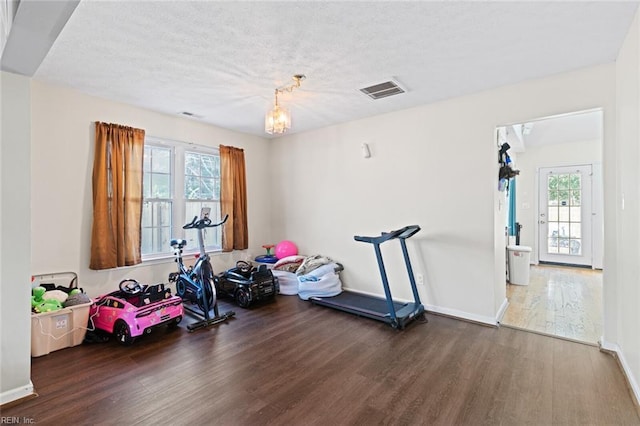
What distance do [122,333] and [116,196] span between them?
1609mm

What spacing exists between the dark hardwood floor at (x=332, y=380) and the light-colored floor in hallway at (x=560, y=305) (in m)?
0.33

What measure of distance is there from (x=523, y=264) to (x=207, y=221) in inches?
198

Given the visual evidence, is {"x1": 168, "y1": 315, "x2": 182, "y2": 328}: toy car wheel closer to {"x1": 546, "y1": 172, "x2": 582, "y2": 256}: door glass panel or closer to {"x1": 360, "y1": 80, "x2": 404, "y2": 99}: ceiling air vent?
{"x1": 360, "y1": 80, "x2": 404, "y2": 99}: ceiling air vent

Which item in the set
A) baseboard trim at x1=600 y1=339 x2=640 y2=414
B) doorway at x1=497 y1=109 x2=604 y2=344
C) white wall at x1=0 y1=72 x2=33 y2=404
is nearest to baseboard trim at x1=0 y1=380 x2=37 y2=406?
white wall at x1=0 y1=72 x2=33 y2=404

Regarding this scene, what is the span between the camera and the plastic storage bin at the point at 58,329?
8.87 ft

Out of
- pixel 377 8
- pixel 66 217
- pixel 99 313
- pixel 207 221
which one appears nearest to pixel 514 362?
pixel 377 8

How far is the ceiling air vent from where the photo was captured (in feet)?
10.6

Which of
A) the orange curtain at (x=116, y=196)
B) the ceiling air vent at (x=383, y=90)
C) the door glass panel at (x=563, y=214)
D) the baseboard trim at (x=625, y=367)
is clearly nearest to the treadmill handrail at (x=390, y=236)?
the ceiling air vent at (x=383, y=90)

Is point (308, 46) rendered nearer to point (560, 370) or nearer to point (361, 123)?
point (361, 123)

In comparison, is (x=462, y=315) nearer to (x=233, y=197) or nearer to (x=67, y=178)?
(x=233, y=197)

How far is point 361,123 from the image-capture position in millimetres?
4449

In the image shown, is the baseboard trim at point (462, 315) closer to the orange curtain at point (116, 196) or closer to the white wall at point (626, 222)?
the white wall at point (626, 222)

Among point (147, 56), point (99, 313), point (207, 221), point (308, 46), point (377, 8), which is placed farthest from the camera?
point (207, 221)

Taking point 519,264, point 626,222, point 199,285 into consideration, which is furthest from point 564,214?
point 199,285
